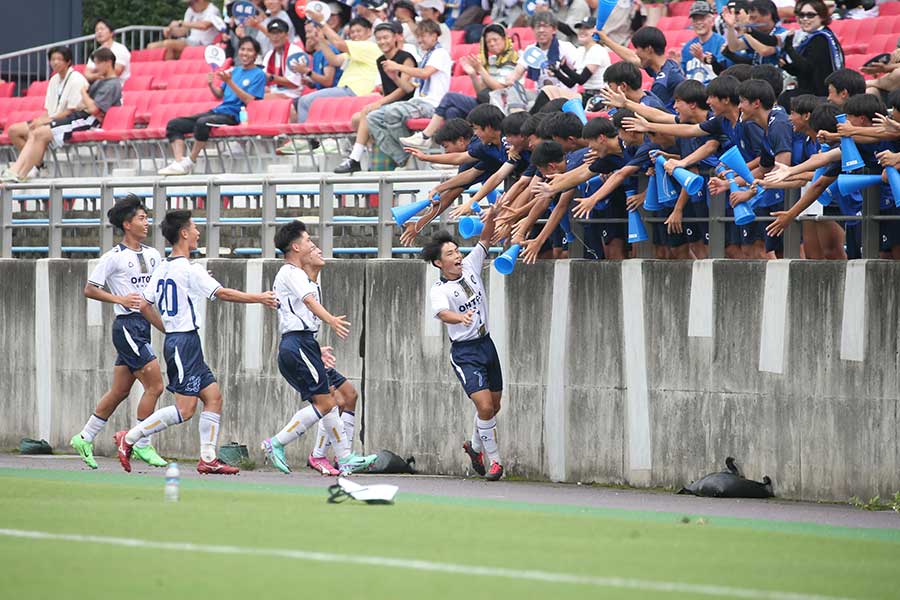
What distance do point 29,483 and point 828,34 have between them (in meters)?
7.87

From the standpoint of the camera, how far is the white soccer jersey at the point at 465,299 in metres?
15.3

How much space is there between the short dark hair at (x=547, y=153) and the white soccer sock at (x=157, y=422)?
154 inches

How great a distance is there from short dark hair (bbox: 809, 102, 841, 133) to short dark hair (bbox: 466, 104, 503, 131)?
3384mm

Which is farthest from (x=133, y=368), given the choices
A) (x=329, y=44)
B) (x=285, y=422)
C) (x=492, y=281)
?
(x=329, y=44)

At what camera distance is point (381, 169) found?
19.7 metres

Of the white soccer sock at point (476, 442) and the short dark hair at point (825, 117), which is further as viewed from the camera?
the white soccer sock at point (476, 442)

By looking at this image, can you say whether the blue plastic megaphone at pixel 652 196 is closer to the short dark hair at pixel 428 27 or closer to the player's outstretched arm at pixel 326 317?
the player's outstretched arm at pixel 326 317

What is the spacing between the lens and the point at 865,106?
1289 centimetres

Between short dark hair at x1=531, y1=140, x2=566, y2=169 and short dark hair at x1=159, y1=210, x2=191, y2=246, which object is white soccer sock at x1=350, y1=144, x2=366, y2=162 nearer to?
short dark hair at x1=159, y1=210, x2=191, y2=246

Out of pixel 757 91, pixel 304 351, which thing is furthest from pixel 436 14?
pixel 757 91

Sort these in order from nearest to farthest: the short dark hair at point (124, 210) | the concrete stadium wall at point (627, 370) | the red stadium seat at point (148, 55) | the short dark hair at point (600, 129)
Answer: the concrete stadium wall at point (627, 370) < the short dark hair at point (600, 129) < the short dark hair at point (124, 210) < the red stadium seat at point (148, 55)

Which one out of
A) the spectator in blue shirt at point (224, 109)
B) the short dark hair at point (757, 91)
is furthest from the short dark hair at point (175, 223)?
the spectator in blue shirt at point (224, 109)

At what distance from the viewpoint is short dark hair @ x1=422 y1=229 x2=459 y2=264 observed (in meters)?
15.4

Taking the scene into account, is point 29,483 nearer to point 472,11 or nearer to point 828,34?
point 828,34
